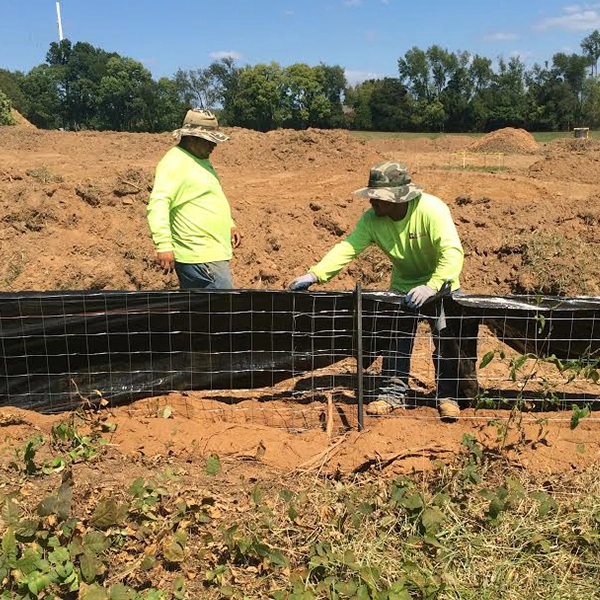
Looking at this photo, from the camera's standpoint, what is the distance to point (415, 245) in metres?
4.07

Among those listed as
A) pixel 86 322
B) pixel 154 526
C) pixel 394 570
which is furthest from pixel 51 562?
pixel 86 322

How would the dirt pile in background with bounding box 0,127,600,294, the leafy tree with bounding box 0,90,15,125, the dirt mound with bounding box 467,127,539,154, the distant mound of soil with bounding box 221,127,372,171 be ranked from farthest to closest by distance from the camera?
the leafy tree with bounding box 0,90,15,125 < the dirt mound with bounding box 467,127,539,154 < the distant mound of soil with bounding box 221,127,372,171 < the dirt pile in background with bounding box 0,127,600,294

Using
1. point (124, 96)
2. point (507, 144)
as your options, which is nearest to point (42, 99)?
point (124, 96)

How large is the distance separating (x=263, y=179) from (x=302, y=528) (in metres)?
13.2

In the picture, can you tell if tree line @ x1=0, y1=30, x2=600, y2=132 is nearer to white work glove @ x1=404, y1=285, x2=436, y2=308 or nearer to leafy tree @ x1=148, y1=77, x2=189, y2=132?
leafy tree @ x1=148, y1=77, x2=189, y2=132

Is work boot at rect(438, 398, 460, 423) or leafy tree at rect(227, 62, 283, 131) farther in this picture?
leafy tree at rect(227, 62, 283, 131)

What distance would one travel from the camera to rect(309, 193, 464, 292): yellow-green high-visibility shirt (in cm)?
391

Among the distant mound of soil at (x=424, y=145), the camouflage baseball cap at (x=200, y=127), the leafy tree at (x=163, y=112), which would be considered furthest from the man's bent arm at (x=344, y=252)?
the leafy tree at (x=163, y=112)

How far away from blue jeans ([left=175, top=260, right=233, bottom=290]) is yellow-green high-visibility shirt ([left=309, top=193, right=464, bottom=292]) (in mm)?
775

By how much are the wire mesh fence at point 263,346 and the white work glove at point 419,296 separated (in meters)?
0.22

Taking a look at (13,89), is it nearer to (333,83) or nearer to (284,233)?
(333,83)

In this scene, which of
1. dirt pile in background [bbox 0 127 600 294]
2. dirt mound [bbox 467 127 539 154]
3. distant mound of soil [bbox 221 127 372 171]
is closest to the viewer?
dirt pile in background [bbox 0 127 600 294]

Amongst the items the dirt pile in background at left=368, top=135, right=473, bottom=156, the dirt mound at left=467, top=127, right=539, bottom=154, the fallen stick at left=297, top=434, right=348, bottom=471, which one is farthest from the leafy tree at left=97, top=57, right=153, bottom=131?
the fallen stick at left=297, top=434, right=348, bottom=471

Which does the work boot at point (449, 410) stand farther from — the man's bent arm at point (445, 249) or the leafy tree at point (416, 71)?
the leafy tree at point (416, 71)
